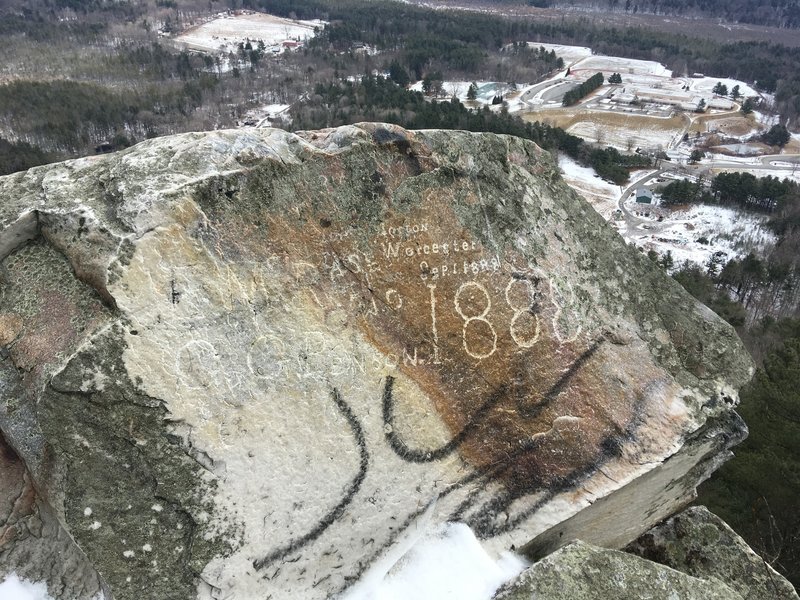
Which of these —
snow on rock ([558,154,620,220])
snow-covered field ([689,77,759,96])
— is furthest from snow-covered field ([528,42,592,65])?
snow on rock ([558,154,620,220])

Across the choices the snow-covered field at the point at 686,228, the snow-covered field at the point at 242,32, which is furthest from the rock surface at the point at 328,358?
the snow-covered field at the point at 242,32

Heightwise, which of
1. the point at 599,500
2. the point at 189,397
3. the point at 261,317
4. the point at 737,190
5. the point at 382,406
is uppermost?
the point at 261,317

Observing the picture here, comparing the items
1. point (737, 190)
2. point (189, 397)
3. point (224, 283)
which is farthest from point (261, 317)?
point (737, 190)

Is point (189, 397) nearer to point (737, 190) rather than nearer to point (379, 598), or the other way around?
point (379, 598)

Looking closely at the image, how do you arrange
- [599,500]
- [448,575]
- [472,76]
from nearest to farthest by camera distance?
1. [448,575]
2. [599,500]
3. [472,76]

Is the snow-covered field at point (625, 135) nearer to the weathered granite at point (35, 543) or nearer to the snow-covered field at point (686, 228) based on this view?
the snow-covered field at point (686, 228)
